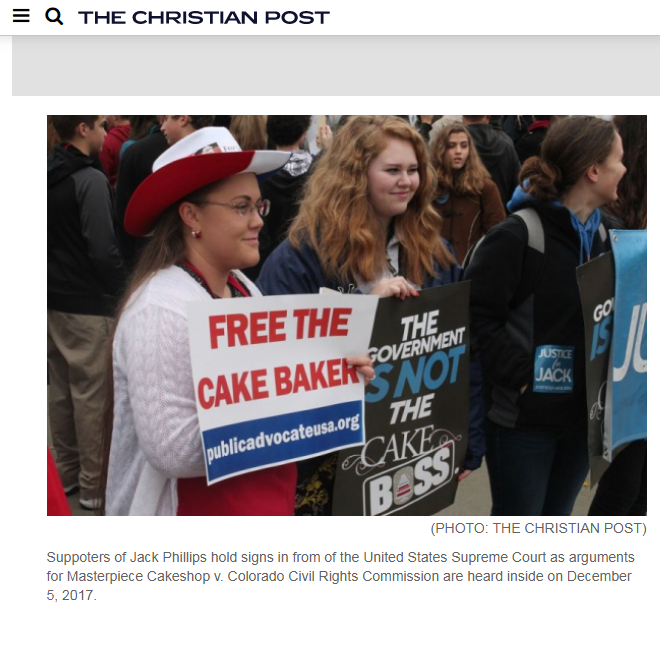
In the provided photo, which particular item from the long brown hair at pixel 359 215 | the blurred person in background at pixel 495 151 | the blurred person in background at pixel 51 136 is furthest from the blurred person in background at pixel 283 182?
the long brown hair at pixel 359 215

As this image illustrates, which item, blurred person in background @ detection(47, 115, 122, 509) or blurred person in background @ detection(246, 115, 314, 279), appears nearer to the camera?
blurred person in background @ detection(47, 115, 122, 509)

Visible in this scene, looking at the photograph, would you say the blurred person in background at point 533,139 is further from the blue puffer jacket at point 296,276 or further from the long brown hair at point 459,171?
the blue puffer jacket at point 296,276

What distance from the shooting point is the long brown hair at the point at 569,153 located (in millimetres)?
3168

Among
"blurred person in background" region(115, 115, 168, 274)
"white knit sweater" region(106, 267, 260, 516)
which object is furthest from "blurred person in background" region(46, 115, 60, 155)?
"white knit sweater" region(106, 267, 260, 516)

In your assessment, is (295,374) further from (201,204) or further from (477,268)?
(477,268)

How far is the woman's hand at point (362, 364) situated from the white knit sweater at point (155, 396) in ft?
1.76

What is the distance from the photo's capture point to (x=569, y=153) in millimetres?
3184

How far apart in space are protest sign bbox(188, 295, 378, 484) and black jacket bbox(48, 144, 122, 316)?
2005 millimetres

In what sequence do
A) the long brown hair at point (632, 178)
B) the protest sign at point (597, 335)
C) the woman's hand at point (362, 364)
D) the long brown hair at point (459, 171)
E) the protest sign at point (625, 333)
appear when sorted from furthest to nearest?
the long brown hair at point (459, 171), the long brown hair at point (632, 178), the protest sign at point (625, 333), the protest sign at point (597, 335), the woman's hand at point (362, 364)

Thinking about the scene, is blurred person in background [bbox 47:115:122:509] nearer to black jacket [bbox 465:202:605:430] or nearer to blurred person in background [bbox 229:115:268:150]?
blurred person in background [bbox 229:115:268:150]

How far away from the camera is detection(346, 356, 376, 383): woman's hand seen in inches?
106

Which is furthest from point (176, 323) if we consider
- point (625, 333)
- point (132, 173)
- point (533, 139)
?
point (533, 139)

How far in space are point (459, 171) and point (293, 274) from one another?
2.98 m
